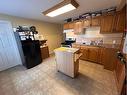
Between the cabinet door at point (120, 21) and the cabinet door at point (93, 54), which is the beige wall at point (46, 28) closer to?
the cabinet door at point (93, 54)

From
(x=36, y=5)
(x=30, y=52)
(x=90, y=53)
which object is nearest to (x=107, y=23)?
(x=90, y=53)

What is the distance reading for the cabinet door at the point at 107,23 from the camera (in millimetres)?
2776

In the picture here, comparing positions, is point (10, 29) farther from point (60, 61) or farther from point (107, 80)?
point (107, 80)

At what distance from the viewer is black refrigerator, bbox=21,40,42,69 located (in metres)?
3.02

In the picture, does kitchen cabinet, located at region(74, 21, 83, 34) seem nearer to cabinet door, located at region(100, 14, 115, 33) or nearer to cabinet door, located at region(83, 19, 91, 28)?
cabinet door, located at region(83, 19, 91, 28)

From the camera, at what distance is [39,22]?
14.3 ft

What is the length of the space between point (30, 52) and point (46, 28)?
2308mm

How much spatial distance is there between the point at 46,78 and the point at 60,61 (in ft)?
2.41

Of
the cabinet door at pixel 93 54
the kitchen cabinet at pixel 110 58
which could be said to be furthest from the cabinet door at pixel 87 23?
the kitchen cabinet at pixel 110 58

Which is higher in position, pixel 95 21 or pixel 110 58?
pixel 95 21

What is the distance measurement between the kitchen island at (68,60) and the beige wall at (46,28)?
253cm

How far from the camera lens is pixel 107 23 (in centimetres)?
289

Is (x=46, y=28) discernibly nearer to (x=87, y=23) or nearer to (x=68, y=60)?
(x=87, y=23)

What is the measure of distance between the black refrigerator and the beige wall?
113cm
